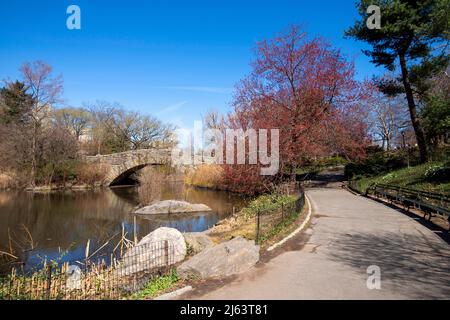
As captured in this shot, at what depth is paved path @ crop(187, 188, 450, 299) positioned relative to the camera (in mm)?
4988

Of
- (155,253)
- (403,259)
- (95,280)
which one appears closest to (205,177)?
(155,253)

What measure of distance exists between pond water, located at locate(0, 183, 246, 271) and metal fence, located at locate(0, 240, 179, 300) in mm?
2912

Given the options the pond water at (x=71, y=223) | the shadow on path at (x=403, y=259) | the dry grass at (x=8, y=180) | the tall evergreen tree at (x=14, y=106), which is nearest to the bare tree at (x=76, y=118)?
the tall evergreen tree at (x=14, y=106)

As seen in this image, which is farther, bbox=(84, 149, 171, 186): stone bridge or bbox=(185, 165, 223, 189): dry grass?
bbox=(84, 149, 171, 186): stone bridge

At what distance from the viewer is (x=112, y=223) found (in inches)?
679

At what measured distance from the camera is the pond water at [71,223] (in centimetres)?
1184

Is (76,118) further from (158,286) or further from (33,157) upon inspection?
(158,286)

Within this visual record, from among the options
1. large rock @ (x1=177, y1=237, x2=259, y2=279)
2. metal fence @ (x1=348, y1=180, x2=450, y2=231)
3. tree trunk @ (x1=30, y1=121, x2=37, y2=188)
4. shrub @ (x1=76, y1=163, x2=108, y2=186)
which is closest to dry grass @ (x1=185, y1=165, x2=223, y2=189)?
shrub @ (x1=76, y1=163, x2=108, y2=186)

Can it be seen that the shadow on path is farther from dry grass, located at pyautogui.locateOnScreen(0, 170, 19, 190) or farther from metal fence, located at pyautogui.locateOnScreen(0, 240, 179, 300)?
dry grass, located at pyautogui.locateOnScreen(0, 170, 19, 190)

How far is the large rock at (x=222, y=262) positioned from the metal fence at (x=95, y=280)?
801 mm

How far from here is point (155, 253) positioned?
24.4 ft

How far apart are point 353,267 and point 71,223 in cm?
1561

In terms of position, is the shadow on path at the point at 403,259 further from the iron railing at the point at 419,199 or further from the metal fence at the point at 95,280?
the metal fence at the point at 95,280
